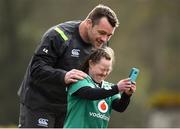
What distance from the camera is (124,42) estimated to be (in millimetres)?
38438

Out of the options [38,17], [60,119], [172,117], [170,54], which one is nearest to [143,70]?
[170,54]

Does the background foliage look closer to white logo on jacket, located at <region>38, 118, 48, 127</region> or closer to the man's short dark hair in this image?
white logo on jacket, located at <region>38, 118, 48, 127</region>

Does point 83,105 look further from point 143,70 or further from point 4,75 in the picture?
point 143,70

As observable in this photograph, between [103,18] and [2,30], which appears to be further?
[2,30]

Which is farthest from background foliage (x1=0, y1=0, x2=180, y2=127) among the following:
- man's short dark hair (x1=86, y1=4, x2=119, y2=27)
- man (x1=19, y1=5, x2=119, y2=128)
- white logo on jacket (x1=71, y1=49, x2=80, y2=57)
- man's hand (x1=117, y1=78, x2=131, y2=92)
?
man's hand (x1=117, y1=78, x2=131, y2=92)

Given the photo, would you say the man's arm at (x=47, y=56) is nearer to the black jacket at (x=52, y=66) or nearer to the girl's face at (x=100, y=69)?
the black jacket at (x=52, y=66)

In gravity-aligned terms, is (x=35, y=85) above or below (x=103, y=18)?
below

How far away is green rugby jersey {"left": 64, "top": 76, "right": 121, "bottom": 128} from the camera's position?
8930 mm

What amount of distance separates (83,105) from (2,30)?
26.2 meters

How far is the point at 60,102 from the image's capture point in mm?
10016

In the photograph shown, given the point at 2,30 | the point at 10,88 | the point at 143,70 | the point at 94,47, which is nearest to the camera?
the point at 94,47

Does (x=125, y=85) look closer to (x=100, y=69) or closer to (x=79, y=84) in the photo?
(x=100, y=69)

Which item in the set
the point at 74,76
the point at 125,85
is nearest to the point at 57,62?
the point at 74,76

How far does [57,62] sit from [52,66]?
0.11m
